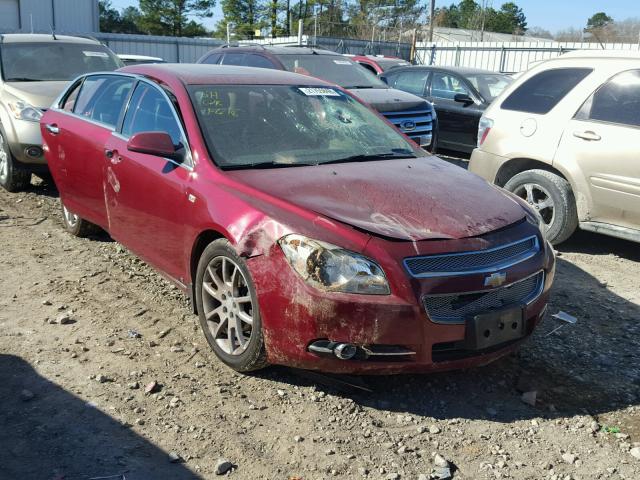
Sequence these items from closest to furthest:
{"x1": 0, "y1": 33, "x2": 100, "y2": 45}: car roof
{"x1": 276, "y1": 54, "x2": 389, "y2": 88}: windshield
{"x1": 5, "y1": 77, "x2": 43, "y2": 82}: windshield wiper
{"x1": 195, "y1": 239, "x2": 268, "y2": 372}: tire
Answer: {"x1": 195, "y1": 239, "x2": 268, "y2": 372}: tire
{"x1": 5, "y1": 77, "x2": 43, "y2": 82}: windshield wiper
{"x1": 0, "y1": 33, "x2": 100, "y2": 45}: car roof
{"x1": 276, "y1": 54, "x2": 389, "y2": 88}: windshield

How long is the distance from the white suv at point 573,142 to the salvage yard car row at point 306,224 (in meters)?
1.95

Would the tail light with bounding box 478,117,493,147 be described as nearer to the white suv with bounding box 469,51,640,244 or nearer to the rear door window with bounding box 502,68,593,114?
the white suv with bounding box 469,51,640,244

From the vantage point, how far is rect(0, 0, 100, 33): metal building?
33188 millimetres

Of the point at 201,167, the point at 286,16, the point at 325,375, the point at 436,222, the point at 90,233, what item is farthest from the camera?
the point at 286,16

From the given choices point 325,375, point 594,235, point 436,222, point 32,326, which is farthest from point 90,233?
point 594,235

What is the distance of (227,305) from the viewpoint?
146 inches

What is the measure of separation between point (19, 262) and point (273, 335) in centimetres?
319

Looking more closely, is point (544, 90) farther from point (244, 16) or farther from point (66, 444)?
point (244, 16)

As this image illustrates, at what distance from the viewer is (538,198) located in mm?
6410

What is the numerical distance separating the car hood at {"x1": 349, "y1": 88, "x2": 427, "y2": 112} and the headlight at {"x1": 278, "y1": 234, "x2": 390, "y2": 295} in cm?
645

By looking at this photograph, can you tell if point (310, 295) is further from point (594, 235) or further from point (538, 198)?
point (594, 235)

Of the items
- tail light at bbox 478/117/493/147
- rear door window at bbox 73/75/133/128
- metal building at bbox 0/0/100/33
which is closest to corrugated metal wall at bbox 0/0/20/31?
metal building at bbox 0/0/100/33

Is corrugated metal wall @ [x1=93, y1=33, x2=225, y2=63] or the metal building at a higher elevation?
the metal building

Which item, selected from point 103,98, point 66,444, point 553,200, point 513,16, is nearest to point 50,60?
point 103,98
